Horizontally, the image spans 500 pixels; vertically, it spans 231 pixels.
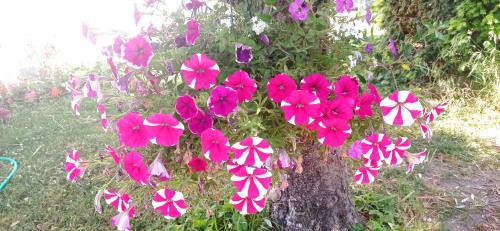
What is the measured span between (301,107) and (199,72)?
0.30 metres

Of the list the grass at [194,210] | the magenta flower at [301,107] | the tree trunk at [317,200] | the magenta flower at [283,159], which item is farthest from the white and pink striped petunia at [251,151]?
the grass at [194,210]

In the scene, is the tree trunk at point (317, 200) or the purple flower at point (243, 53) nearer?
the purple flower at point (243, 53)

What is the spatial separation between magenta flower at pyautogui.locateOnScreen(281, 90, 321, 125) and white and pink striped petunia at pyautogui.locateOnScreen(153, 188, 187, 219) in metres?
0.47

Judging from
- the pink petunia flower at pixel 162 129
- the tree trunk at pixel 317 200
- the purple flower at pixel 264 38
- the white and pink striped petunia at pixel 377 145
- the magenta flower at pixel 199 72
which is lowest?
the tree trunk at pixel 317 200

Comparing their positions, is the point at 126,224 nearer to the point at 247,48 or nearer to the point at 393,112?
the point at 247,48

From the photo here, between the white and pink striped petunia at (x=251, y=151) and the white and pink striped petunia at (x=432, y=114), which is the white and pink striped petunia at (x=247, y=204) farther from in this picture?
the white and pink striped petunia at (x=432, y=114)

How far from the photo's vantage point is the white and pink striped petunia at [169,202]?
1.32m

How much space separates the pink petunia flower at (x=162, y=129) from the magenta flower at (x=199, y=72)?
0.37ft

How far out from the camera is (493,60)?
3723 millimetres

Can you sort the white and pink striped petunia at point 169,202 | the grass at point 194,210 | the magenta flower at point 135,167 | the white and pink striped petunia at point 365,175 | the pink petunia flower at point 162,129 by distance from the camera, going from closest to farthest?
the pink petunia flower at point 162,129, the magenta flower at point 135,167, the white and pink striped petunia at point 169,202, the white and pink striped petunia at point 365,175, the grass at point 194,210

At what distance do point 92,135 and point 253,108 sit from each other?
9.53 feet

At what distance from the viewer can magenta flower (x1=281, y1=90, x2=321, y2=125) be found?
1132 millimetres

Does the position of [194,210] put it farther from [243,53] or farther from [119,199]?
[243,53]

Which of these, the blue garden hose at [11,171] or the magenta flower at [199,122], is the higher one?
the magenta flower at [199,122]
